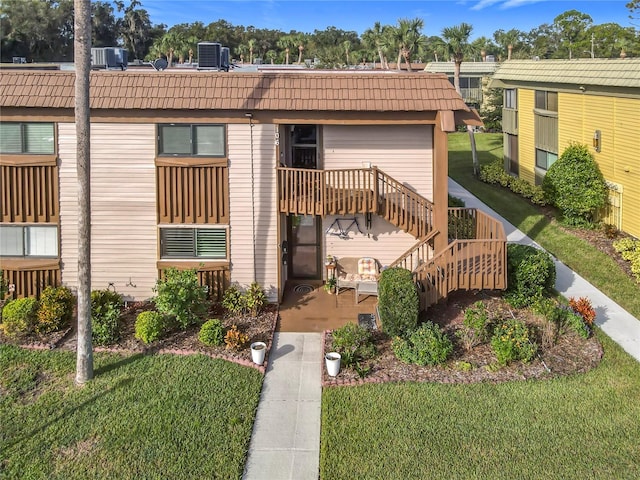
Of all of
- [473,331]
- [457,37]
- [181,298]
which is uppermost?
[457,37]

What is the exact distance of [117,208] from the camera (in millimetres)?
14281

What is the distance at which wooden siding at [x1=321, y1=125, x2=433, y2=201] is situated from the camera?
577 inches

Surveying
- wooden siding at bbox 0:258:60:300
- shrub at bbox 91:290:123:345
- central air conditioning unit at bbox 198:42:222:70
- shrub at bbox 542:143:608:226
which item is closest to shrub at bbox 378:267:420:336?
shrub at bbox 91:290:123:345

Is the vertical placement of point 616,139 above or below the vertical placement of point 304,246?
above

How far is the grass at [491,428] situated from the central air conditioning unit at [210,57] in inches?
408

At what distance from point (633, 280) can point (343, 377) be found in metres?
9.17

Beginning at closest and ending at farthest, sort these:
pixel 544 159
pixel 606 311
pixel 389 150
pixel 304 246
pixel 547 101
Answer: pixel 606 311
pixel 389 150
pixel 304 246
pixel 547 101
pixel 544 159

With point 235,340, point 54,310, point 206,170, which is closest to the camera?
point 235,340

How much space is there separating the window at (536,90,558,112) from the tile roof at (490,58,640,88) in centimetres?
55

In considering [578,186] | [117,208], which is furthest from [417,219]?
[578,186]

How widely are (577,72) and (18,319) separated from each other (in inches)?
750

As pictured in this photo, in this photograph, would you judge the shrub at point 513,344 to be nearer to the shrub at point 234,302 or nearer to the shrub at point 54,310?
the shrub at point 234,302

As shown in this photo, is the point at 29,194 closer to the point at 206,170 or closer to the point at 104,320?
the point at 104,320

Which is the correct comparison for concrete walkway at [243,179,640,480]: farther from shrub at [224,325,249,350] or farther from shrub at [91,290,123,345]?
shrub at [91,290,123,345]
